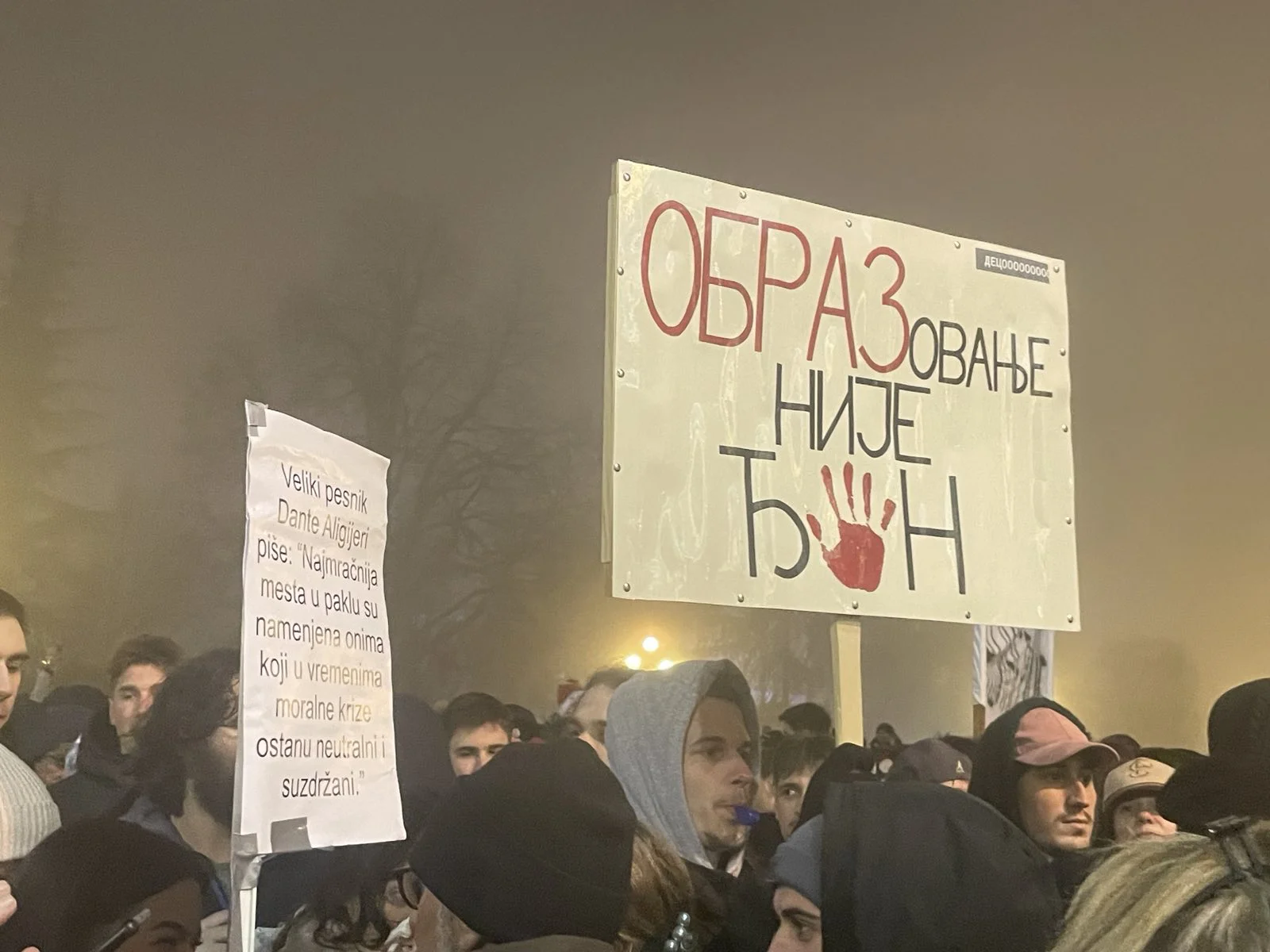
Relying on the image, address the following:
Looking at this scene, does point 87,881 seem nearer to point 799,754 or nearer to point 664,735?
point 664,735

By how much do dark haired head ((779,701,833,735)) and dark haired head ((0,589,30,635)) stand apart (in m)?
0.88

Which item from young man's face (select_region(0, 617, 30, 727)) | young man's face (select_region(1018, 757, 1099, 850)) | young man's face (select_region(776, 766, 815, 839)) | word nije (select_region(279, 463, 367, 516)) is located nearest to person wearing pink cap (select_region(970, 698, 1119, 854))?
young man's face (select_region(1018, 757, 1099, 850))

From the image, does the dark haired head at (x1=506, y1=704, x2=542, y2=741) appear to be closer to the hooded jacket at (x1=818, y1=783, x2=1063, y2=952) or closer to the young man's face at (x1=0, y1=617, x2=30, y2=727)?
the hooded jacket at (x1=818, y1=783, x2=1063, y2=952)

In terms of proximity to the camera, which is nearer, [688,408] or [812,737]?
[688,408]

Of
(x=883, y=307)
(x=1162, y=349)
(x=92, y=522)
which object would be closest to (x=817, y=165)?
(x=883, y=307)

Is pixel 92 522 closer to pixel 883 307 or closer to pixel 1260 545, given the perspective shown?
pixel 883 307

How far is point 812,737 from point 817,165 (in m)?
0.83

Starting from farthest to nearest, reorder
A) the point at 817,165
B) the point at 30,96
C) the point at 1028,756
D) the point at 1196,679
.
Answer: the point at 1196,679, the point at 817,165, the point at 1028,756, the point at 30,96

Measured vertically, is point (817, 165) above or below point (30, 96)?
above

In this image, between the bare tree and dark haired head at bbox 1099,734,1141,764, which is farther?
dark haired head at bbox 1099,734,1141,764

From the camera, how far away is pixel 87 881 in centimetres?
111

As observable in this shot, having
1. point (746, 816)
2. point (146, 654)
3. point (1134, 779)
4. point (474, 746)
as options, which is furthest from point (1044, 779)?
point (146, 654)

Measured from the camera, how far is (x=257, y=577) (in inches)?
38.7

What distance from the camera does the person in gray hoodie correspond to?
4.57 feet
